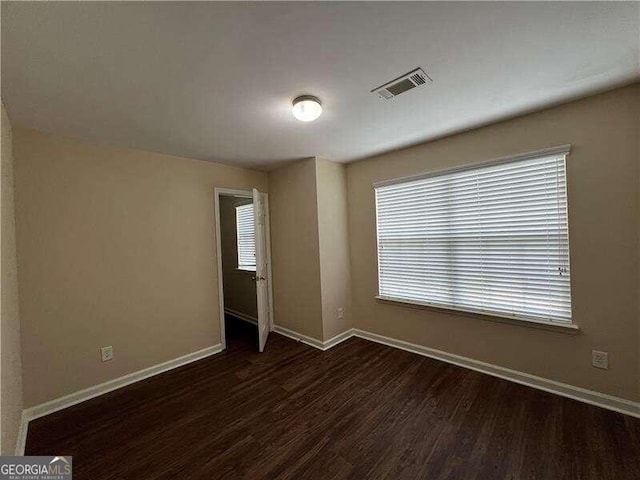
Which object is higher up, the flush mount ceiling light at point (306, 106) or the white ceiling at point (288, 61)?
the white ceiling at point (288, 61)

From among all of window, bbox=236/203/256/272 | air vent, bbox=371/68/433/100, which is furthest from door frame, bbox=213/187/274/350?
air vent, bbox=371/68/433/100

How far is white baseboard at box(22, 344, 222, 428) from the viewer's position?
6.95ft

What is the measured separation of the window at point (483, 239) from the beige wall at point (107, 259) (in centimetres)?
234

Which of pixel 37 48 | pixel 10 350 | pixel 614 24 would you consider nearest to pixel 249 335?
pixel 10 350

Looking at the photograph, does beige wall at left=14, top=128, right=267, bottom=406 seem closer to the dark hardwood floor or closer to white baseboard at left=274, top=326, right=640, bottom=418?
the dark hardwood floor

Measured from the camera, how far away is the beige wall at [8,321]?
1.41 metres

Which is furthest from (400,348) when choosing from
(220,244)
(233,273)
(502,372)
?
(233,273)

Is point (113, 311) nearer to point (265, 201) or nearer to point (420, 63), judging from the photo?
point (265, 201)

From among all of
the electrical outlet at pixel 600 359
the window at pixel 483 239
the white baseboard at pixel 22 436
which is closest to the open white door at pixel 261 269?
the window at pixel 483 239

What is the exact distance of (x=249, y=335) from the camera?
150 inches

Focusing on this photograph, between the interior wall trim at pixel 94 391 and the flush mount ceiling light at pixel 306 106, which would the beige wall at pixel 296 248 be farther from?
the flush mount ceiling light at pixel 306 106

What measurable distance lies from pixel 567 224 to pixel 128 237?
4.01 metres

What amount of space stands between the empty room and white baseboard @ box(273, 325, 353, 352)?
3 centimetres

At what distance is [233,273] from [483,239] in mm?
3861
